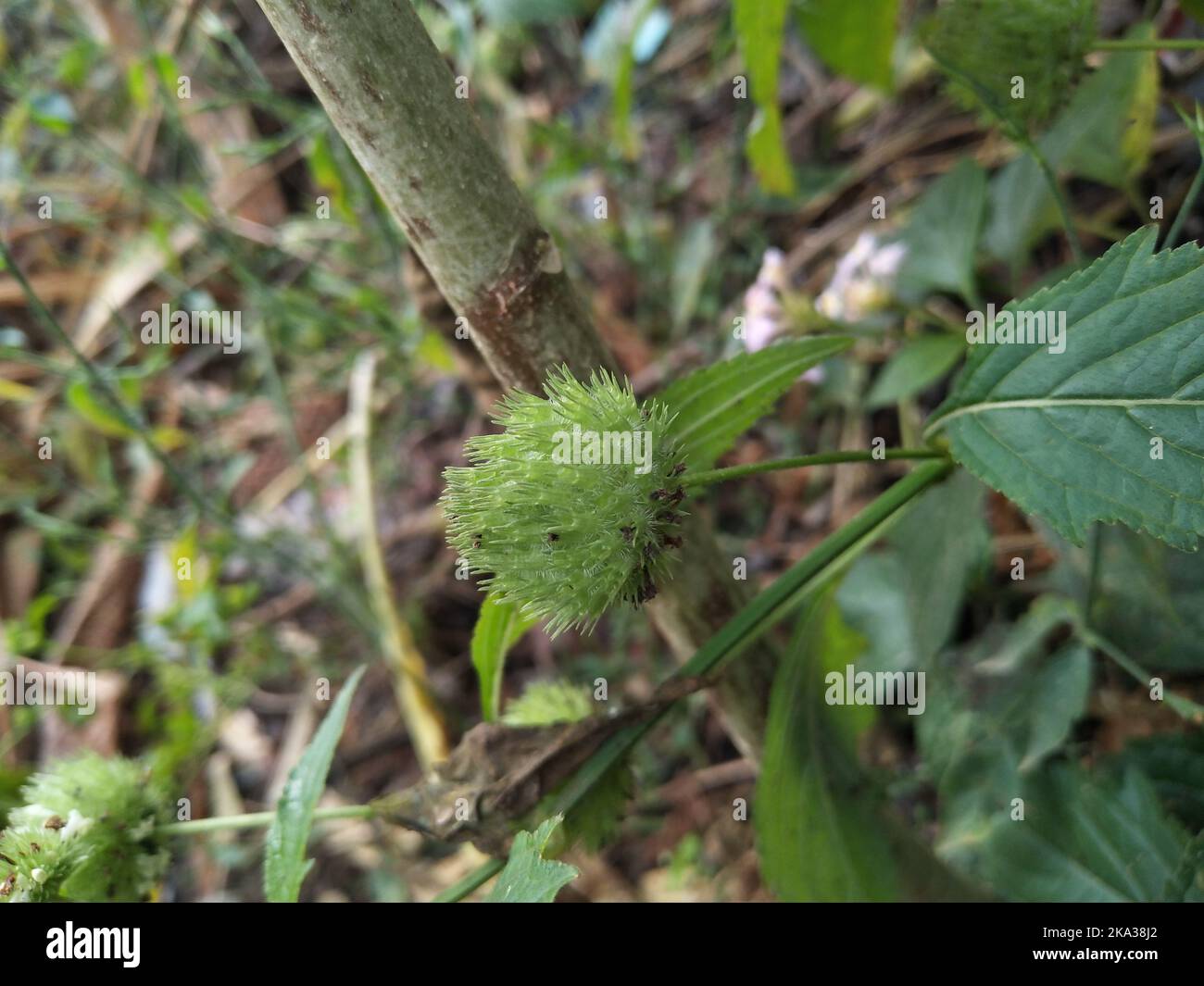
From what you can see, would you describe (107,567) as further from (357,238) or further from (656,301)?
(656,301)

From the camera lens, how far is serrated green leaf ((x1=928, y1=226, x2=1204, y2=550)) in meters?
0.86

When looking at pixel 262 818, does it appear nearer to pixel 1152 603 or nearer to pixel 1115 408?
pixel 1115 408

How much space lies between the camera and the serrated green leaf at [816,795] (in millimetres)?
1197

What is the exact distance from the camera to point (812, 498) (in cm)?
225

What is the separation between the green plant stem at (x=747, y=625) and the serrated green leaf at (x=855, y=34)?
1164mm

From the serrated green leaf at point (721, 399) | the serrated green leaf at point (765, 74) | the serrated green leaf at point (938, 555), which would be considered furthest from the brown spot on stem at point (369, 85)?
the serrated green leaf at point (938, 555)

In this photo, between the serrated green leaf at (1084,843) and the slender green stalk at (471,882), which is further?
the serrated green leaf at (1084,843)

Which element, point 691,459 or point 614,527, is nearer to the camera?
point 614,527

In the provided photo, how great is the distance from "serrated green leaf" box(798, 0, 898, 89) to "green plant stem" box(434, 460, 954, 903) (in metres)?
1.16

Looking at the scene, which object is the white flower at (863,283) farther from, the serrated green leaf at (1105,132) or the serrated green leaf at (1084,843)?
the serrated green leaf at (1084,843)

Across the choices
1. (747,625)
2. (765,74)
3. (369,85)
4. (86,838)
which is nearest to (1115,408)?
(747,625)

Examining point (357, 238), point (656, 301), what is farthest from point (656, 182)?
point (357, 238)

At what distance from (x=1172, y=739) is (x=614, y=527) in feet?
3.19

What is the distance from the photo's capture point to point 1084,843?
1296mm
